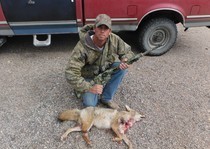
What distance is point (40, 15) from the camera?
13.9 ft

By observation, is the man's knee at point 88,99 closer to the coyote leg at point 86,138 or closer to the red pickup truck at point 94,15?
the coyote leg at point 86,138

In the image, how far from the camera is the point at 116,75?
10.8 ft

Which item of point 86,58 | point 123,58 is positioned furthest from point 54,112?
point 123,58

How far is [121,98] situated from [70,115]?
85 centimetres

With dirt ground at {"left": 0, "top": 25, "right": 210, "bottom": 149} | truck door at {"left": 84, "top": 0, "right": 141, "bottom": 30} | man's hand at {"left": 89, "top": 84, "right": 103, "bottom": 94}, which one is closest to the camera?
man's hand at {"left": 89, "top": 84, "right": 103, "bottom": 94}

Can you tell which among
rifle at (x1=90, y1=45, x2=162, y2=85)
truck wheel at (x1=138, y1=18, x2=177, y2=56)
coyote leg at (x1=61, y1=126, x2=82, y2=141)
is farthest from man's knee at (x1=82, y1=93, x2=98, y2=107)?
truck wheel at (x1=138, y1=18, x2=177, y2=56)

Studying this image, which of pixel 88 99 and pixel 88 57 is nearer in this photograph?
pixel 88 57

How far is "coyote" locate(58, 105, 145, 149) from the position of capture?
2955mm

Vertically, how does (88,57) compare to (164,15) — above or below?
below

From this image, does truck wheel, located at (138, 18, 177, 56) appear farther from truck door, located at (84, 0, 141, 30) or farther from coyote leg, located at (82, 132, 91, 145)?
coyote leg, located at (82, 132, 91, 145)

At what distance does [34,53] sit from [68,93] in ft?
5.03

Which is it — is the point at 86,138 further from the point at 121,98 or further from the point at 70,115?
the point at 121,98

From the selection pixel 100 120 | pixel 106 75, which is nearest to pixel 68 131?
pixel 100 120

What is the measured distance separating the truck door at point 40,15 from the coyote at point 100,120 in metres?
1.81
